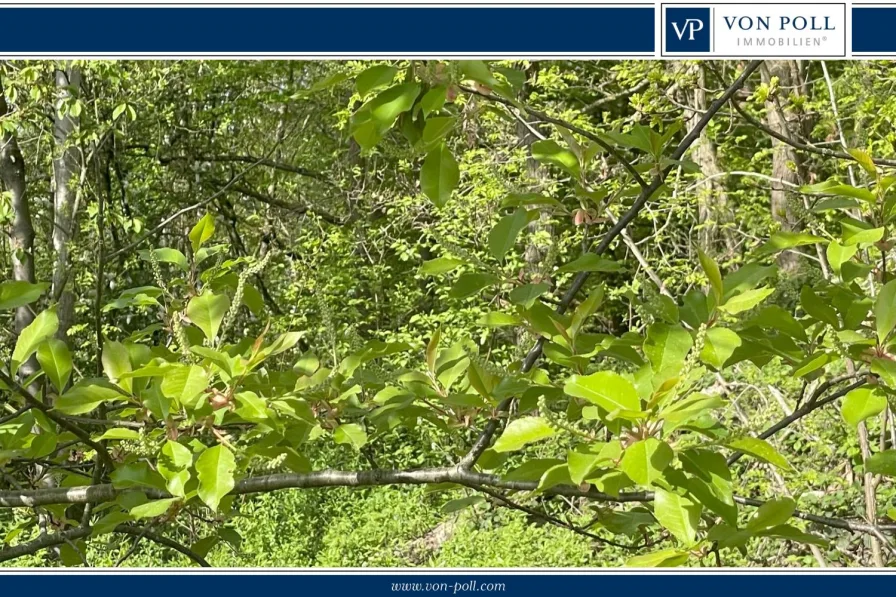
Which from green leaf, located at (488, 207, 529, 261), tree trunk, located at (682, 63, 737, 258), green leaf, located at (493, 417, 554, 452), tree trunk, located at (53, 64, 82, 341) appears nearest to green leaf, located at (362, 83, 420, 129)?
green leaf, located at (488, 207, 529, 261)

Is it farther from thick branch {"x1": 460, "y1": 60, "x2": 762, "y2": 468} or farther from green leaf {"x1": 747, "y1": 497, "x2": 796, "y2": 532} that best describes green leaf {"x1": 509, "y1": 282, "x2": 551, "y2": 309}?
green leaf {"x1": 747, "y1": 497, "x2": 796, "y2": 532}

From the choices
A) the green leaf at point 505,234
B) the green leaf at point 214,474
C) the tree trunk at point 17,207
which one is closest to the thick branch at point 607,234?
the green leaf at point 505,234

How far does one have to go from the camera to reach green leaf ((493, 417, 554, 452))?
0.94m

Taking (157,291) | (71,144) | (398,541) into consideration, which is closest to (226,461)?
(157,291)

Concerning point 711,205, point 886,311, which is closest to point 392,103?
point 886,311

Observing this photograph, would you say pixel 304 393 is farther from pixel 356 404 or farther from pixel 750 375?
pixel 750 375

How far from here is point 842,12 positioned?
1191mm

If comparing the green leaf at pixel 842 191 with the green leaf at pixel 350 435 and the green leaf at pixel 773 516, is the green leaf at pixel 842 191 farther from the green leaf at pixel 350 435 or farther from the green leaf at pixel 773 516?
the green leaf at pixel 350 435

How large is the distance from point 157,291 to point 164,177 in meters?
4.56

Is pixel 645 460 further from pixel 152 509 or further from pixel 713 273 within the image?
pixel 152 509

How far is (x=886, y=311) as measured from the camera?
1.00 metres

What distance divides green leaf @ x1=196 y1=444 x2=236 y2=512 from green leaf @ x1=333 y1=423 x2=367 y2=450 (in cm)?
16

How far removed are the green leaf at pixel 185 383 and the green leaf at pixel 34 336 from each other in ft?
0.79

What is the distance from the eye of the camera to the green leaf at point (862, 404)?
1019 mm
